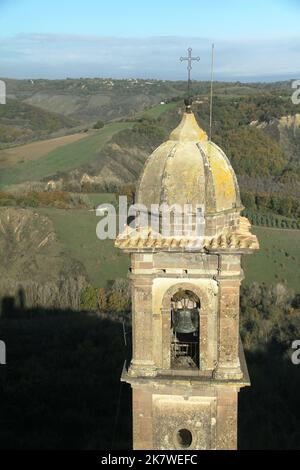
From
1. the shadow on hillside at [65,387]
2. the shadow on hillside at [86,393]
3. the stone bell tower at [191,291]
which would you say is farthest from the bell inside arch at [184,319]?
the shadow on hillside at [65,387]

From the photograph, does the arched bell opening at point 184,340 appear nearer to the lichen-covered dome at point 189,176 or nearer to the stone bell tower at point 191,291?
the stone bell tower at point 191,291

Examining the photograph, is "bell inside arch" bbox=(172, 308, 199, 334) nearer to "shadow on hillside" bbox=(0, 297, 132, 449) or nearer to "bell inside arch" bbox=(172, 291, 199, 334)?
"bell inside arch" bbox=(172, 291, 199, 334)

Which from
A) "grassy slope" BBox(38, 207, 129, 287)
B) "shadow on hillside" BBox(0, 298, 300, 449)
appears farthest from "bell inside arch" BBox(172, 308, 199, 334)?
"grassy slope" BBox(38, 207, 129, 287)

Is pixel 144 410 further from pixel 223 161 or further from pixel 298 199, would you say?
pixel 298 199

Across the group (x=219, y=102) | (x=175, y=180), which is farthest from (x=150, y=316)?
(x=219, y=102)

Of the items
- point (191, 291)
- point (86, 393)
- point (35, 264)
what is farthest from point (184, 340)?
point (35, 264)

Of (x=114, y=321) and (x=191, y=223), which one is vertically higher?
(x=191, y=223)
